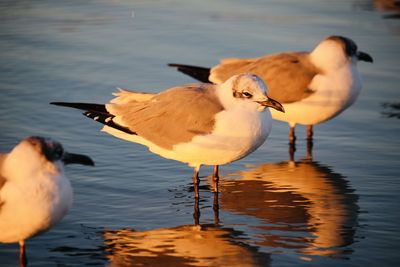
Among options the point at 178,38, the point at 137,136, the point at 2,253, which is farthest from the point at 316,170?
the point at 178,38

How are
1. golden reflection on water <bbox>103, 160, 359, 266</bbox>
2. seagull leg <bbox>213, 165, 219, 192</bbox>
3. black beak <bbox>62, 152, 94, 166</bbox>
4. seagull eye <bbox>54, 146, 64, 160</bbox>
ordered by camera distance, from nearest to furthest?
seagull eye <bbox>54, 146, 64, 160</bbox>, black beak <bbox>62, 152, 94, 166</bbox>, golden reflection on water <bbox>103, 160, 359, 266</bbox>, seagull leg <bbox>213, 165, 219, 192</bbox>

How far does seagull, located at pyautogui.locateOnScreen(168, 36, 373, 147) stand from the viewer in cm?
972

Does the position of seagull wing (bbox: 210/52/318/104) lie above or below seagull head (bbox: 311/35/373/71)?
below

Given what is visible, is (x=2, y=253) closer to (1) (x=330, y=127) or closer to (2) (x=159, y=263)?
(2) (x=159, y=263)

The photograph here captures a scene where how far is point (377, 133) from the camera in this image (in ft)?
32.6

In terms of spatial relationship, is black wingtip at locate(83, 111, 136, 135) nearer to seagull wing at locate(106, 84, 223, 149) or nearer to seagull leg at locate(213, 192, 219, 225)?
seagull wing at locate(106, 84, 223, 149)

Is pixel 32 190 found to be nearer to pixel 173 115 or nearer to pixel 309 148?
pixel 173 115

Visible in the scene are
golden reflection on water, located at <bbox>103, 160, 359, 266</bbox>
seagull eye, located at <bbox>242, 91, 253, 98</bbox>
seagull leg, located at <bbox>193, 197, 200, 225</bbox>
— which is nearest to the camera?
golden reflection on water, located at <bbox>103, 160, 359, 266</bbox>

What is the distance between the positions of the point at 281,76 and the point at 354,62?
93 cm

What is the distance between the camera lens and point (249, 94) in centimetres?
786

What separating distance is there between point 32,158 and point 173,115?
225 centimetres

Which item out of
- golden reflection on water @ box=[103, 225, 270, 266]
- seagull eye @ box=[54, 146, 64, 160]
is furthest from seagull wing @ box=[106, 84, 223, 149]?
seagull eye @ box=[54, 146, 64, 160]

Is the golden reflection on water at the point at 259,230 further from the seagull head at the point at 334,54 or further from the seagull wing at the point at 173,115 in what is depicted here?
the seagull head at the point at 334,54

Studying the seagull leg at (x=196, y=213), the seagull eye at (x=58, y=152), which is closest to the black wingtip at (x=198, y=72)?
the seagull leg at (x=196, y=213)
